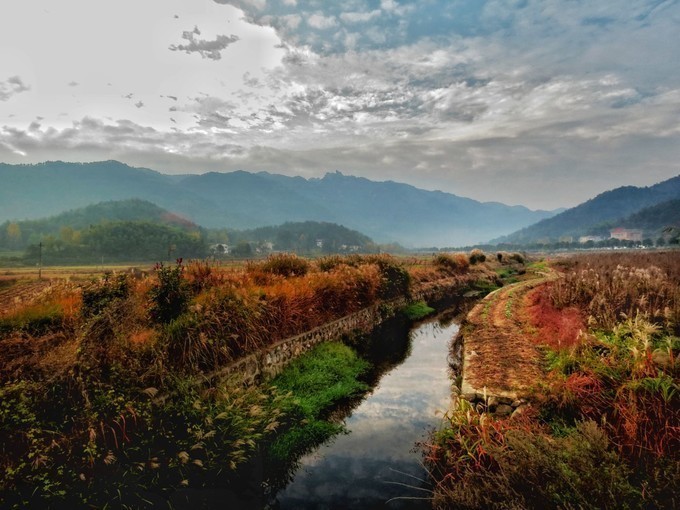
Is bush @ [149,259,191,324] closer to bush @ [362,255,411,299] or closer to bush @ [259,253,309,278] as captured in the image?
bush @ [259,253,309,278]

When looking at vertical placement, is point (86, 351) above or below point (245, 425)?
above

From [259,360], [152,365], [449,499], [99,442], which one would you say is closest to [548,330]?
[449,499]

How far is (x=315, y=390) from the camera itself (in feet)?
32.5

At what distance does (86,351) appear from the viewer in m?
6.45

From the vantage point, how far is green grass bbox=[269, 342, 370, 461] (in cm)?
745

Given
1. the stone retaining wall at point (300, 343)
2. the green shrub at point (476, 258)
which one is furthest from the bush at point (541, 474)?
the green shrub at point (476, 258)

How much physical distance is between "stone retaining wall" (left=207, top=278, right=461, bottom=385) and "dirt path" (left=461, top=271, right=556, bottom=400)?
441 cm

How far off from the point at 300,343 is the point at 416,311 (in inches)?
424

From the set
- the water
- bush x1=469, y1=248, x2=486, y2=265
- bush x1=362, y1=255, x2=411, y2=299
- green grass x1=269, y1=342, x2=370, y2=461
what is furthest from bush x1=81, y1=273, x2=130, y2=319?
bush x1=469, y1=248, x2=486, y2=265

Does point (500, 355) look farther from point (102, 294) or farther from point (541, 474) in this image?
point (102, 294)

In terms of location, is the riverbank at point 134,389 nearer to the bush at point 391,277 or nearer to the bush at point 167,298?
the bush at point 167,298

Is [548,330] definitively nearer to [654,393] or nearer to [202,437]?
[654,393]

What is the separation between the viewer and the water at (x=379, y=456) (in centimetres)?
591

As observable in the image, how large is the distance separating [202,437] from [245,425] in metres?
1.02
